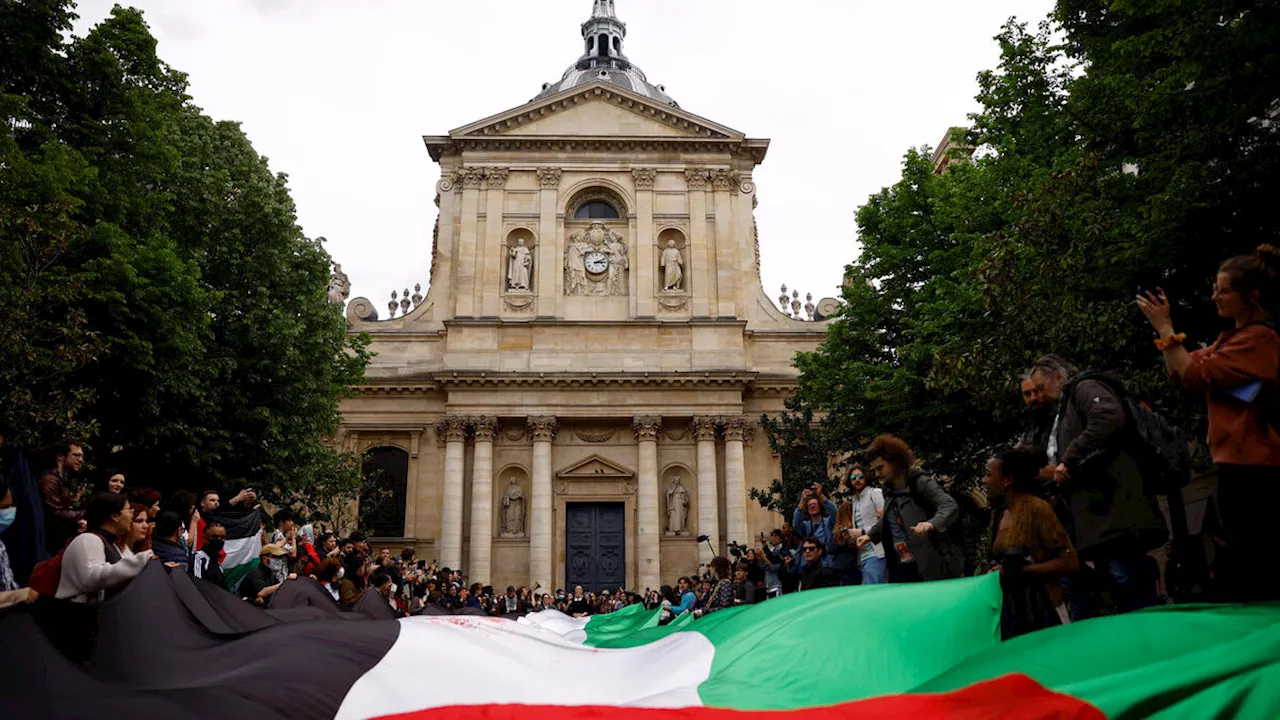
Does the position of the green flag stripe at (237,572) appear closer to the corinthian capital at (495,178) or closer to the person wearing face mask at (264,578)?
the person wearing face mask at (264,578)

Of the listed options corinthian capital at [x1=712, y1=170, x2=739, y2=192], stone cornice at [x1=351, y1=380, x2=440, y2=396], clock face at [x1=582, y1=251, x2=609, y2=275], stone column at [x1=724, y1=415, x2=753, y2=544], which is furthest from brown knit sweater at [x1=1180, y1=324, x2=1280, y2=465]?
corinthian capital at [x1=712, y1=170, x2=739, y2=192]

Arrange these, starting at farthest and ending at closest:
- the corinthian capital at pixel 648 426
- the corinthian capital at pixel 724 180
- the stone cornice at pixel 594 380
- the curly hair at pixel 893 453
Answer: the corinthian capital at pixel 724 180 → the corinthian capital at pixel 648 426 → the stone cornice at pixel 594 380 → the curly hair at pixel 893 453

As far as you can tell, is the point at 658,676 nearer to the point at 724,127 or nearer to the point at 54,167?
the point at 54,167

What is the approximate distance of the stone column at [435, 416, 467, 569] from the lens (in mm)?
33500

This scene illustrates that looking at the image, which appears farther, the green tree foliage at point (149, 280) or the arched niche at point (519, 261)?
the arched niche at point (519, 261)

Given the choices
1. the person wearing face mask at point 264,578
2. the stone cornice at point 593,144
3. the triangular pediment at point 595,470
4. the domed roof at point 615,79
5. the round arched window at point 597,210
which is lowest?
the person wearing face mask at point 264,578

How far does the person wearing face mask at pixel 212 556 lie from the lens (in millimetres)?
10906

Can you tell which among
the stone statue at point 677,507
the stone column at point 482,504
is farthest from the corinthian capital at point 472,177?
the stone statue at point 677,507

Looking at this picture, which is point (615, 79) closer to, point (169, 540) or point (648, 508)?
point (648, 508)

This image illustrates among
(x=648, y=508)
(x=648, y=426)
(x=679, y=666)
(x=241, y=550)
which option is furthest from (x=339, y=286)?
(x=679, y=666)

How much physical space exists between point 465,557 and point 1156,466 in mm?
30284

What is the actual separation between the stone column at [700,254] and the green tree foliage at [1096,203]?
1435cm


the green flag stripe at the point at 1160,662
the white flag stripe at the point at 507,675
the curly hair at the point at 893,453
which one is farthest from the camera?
the curly hair at the point at 893,453

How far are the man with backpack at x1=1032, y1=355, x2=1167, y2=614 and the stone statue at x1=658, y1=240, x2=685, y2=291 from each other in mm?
31543
